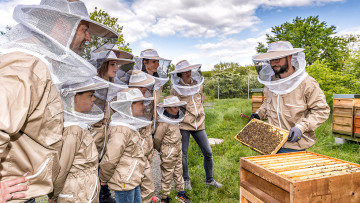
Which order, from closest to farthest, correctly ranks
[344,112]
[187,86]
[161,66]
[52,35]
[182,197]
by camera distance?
[52,35], [182,197], [187,86], [161,66], [344,112]

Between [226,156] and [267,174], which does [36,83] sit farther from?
[226,156]

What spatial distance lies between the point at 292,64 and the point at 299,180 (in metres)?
1.71

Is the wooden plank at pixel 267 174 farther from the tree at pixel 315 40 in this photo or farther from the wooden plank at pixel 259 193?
the tree at pixel 315 40

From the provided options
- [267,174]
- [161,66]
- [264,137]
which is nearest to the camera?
[267,174]

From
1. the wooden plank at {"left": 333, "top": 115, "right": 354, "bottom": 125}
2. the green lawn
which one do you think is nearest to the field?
the green lawn

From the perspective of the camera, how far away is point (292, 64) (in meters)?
2.95

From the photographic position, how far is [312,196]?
175 centimetres

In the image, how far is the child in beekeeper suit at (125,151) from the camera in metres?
2.55

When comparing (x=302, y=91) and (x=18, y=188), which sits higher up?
(x=302, y=91)

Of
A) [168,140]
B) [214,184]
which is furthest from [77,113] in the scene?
[214,184]

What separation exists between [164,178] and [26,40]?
277 cm

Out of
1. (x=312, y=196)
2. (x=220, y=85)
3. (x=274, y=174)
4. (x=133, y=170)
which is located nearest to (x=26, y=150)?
(x=133, y=170)

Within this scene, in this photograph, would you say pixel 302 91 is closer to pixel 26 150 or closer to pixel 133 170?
pixel 133 170

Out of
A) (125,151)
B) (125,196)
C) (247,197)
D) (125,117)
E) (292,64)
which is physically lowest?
(125,196)
